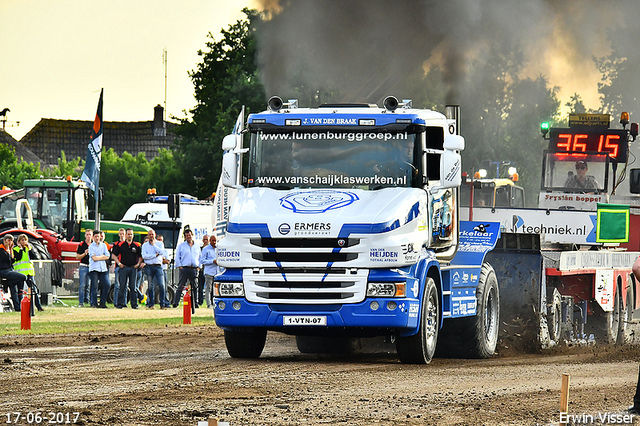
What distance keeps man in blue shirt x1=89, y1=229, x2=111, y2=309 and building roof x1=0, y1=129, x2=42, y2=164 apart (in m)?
62.3

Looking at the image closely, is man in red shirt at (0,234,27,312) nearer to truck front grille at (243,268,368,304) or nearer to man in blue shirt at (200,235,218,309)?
man in blue shirt at (200,235,218,309)

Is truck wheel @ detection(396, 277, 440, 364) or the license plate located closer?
the license plate

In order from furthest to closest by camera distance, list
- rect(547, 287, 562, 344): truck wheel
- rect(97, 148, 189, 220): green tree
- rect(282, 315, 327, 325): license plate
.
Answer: rect(97, 148, 189, 220): green tree
rect(547, 287, 562, 344): truck wheel
rect(282, 315, 327, 325): license plate

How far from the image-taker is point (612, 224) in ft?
64.5

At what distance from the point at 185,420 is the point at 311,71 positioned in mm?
15619

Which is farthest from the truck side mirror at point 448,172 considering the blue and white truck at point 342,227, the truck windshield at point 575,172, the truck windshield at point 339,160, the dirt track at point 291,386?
the truck windshield at point 575,172

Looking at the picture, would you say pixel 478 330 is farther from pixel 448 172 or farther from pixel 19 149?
pixel 19 149

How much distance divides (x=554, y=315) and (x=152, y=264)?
11111 mm

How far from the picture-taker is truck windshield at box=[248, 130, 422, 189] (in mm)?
13125

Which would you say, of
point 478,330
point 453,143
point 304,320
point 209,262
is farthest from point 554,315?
point 209,262

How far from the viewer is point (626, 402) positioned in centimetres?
1016

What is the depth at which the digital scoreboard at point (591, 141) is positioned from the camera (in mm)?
25281

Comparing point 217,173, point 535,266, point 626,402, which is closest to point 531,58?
point 535,266

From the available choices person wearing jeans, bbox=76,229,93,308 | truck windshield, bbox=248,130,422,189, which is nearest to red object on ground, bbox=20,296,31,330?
truck windshield, bbox=248,130,422,189
